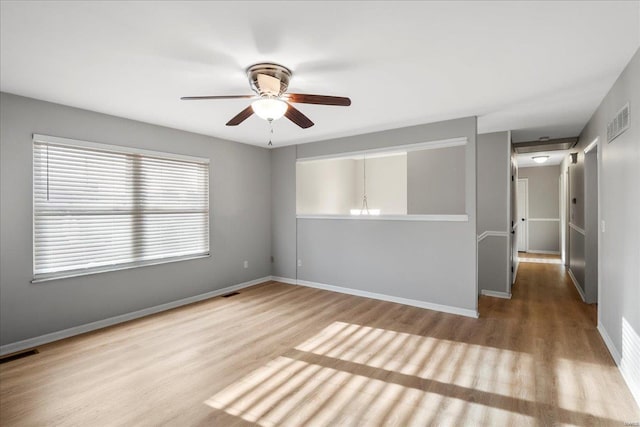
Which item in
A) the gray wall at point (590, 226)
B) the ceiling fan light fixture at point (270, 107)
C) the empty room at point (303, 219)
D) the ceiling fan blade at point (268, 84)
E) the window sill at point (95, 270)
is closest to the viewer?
the empty room at point (303, 219)

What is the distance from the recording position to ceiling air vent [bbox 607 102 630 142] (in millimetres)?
2451

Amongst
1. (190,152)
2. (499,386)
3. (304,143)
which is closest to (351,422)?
(499,386)

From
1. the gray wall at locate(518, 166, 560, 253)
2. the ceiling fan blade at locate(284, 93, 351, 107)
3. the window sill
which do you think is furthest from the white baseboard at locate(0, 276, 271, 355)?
the gray wall at locate(518, 166, 560, 253)

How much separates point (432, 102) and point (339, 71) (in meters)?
1.27

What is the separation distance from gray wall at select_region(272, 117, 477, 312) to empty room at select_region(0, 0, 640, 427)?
4 cm

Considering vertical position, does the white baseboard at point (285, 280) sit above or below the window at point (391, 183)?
below

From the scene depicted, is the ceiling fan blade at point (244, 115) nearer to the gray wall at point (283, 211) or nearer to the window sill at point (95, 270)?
the window sill at point (95, 270)

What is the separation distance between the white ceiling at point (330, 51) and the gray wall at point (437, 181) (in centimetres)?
132

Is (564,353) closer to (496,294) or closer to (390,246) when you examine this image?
(496,294)

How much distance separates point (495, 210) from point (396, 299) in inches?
77.2

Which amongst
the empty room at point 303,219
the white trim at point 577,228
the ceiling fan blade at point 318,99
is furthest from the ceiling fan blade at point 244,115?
the white trim at point 577,228

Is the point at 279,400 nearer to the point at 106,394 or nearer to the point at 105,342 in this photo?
the point at 106,394

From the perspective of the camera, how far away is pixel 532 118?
3.87m

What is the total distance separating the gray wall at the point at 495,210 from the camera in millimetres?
4562
